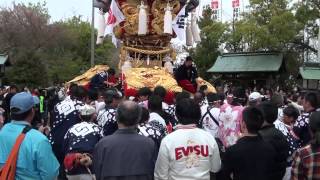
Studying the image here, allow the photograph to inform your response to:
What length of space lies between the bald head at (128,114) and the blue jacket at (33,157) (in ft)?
2.16

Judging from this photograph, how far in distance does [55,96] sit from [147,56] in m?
3.04

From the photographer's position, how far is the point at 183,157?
465 centimetres

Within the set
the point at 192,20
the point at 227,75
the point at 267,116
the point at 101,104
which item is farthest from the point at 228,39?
the point at 267,116

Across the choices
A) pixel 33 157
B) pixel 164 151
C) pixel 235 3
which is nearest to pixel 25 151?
pixel 33 157

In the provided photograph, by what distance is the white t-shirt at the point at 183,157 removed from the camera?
4652 millimetres

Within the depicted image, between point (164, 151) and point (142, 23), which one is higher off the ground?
point (142, 23)

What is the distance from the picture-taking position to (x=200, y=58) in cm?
3148

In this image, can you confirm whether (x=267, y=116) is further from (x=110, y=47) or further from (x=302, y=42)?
(x=110, y=47)

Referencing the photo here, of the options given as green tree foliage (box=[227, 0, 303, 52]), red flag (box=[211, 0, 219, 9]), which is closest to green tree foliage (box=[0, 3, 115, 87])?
red flag (box=[211, 0, 219, 9])

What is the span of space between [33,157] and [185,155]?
51.2 inches

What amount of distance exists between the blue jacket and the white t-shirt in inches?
36.7

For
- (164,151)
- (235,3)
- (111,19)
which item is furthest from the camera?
(235,3)

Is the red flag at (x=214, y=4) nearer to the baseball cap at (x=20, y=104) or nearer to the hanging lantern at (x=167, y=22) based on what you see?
the hanging lantern at (x=167, y=22)

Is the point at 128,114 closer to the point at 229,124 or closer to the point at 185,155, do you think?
the point at 185,155
